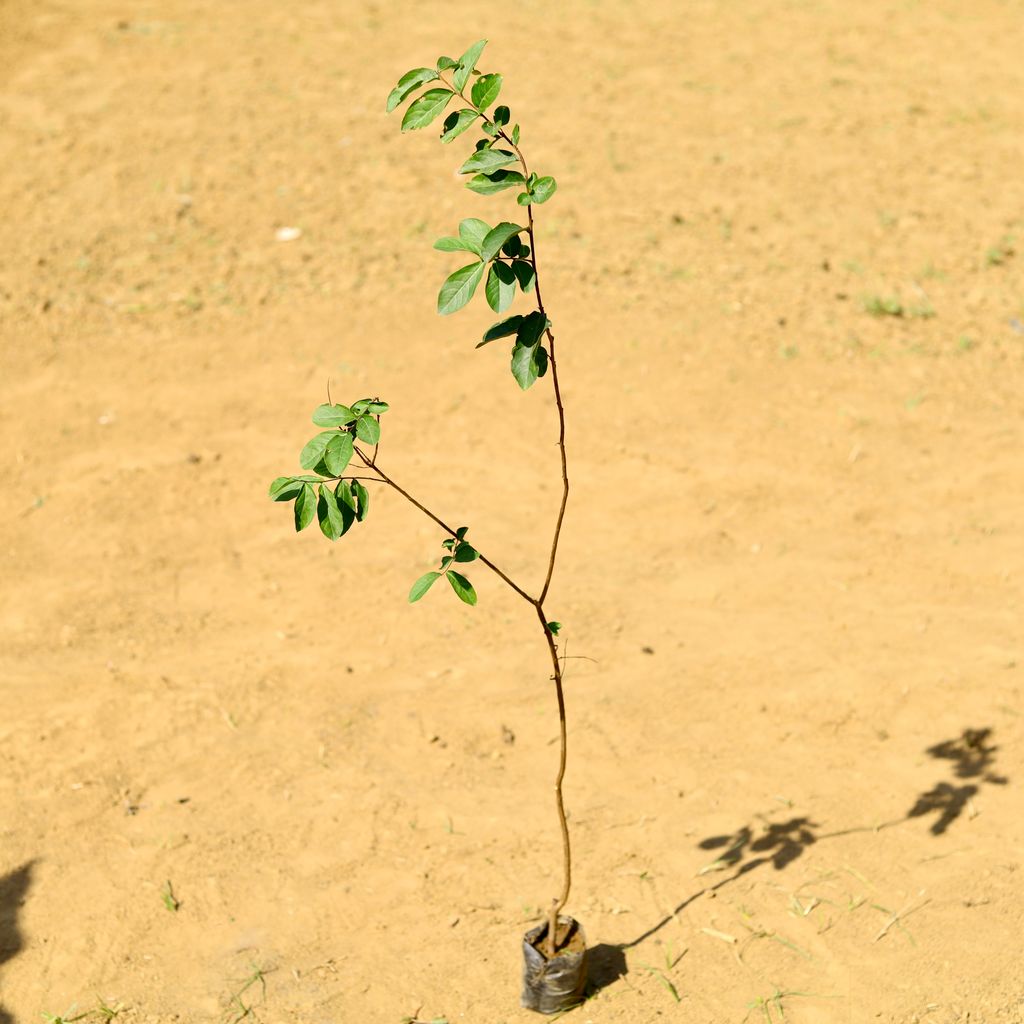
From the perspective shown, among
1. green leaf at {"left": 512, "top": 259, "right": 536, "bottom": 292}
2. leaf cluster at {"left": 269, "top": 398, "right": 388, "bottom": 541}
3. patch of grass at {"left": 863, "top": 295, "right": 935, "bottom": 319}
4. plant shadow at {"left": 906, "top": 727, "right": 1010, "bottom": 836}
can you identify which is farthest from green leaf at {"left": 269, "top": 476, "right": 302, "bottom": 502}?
patch of grass at {"left": 863, "top": 295, "right": 935, "bottom": 319}

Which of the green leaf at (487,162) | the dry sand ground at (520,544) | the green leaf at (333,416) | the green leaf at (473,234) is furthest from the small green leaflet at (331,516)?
the dry sand ground at (520,544)

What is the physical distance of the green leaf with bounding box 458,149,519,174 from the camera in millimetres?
2131

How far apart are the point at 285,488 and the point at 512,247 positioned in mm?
600

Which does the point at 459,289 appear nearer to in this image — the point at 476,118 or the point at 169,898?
the point at 476,118

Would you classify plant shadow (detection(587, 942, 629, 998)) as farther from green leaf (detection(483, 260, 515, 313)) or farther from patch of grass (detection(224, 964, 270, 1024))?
green leaf (detection(483, 260, 515, 313))

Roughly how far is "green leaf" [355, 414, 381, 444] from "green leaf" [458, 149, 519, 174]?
1.52 feet

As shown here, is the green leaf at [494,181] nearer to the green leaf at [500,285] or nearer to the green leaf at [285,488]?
the green leaf at [500,285]

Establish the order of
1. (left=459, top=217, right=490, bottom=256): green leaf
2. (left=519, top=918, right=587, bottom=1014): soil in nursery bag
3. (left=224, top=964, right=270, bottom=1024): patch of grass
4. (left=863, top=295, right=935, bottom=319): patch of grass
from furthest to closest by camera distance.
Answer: (left=863, top=295, right=935, bottom=319): patch of grass
(left=224, top=964, right=270, bottom=1024): patch of grass
(left=519, top=918, right=587, bottom=1014): soil in nursery bag
(left=459, top=217, right=490, bottom=256): green leaf

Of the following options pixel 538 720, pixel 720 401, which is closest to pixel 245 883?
pixel 538 720

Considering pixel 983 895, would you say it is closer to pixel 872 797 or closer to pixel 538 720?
pixel 872 797

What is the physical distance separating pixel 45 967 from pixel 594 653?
1.81 metres

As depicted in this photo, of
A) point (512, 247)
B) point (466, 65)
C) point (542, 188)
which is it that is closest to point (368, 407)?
point (512, 247)

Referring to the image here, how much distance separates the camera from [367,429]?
90.2 inches

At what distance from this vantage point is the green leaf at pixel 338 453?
226 cm
